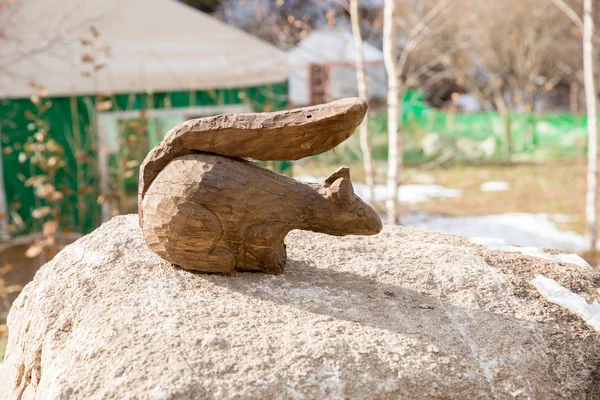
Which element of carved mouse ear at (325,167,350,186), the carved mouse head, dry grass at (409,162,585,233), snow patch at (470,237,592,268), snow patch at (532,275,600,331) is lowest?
dry grass at (409,162,585,233)

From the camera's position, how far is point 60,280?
1902mm

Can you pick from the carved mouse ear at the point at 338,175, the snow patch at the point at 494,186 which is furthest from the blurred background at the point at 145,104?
the carved mouse ear at the point at 338,175

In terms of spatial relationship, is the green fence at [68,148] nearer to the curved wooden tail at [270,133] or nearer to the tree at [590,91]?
the tree at [590,91]

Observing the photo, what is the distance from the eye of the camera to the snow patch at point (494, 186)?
7.84 meters

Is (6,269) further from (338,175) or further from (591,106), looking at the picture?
(591,106)

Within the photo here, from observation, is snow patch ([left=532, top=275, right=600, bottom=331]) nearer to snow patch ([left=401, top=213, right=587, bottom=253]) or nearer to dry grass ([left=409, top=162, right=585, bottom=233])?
snow patch ([left=401, top=213, right=587, bottom=253])

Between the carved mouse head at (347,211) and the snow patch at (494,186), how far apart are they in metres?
6.41

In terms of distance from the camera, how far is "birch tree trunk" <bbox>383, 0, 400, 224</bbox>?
3824mm

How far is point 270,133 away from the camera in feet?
5.68

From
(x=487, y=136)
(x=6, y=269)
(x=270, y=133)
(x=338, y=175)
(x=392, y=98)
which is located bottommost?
(x=6, y=269)

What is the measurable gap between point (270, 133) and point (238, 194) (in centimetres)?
20

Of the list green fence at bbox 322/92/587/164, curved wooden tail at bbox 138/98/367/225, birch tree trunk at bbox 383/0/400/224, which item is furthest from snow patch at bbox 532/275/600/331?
green fence at bbox 322/92/587/164

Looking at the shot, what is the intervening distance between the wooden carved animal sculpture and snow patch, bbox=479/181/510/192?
6447mm

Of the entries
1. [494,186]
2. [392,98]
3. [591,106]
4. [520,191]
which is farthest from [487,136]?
[392,98]
